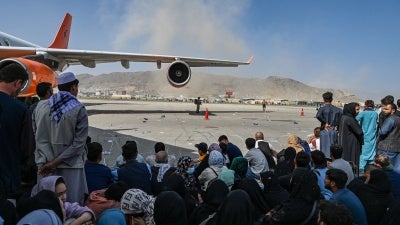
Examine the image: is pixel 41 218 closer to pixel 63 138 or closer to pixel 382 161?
pixel 63 138

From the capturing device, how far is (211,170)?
452 centimetres

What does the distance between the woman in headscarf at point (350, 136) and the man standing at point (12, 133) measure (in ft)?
16.2

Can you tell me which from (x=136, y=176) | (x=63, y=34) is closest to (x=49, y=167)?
(x=136, y=176)

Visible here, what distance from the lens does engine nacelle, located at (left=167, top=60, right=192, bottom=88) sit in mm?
18016

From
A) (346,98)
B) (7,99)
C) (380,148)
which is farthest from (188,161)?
(346,98)

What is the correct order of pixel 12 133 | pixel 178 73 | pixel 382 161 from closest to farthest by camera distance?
pixel 12 133, pixel 382 161, pixel 178 73

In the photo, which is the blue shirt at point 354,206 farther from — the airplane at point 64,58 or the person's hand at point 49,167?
the airplane at point 64,58

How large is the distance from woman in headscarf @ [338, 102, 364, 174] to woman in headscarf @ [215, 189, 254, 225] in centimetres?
362

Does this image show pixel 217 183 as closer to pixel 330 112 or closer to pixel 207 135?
pixel 330 112

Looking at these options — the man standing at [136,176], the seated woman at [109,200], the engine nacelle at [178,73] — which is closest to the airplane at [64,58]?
the engine nacelle at [178,73]

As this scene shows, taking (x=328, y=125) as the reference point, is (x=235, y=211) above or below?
below

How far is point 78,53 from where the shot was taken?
1603 cm

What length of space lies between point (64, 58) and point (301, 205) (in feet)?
51.5

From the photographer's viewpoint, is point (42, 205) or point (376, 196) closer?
point (42, 205)
